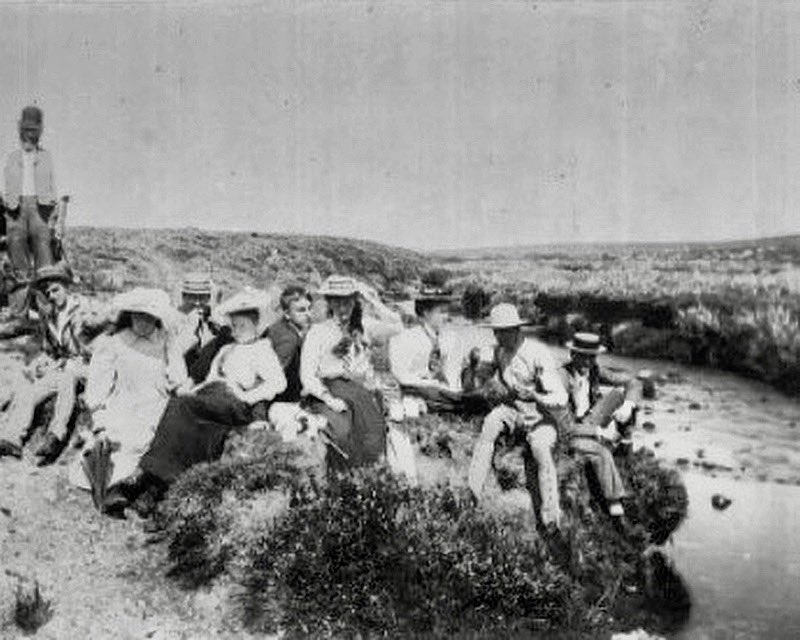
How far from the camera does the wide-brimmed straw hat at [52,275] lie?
9258mm

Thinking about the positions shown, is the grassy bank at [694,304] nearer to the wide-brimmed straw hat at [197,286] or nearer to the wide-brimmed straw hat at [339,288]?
the wide-brimmed straw hat at [339,288]

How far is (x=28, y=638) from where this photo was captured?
5.70 metres

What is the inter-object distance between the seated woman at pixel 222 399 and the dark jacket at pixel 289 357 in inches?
6.8

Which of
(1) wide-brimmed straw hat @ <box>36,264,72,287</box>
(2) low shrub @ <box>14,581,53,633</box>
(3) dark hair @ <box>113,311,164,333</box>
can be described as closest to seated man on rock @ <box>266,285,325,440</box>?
(3) dark hair @ <box>113,311,164,333</box>

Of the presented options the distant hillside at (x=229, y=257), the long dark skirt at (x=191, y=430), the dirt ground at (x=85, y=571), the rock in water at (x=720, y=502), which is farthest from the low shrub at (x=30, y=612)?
the distant hillside at (x=229, y=257)

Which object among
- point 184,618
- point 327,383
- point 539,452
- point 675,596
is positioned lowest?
point 675,596

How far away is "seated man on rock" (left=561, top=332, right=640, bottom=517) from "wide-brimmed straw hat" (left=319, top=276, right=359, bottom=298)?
1.87 metres

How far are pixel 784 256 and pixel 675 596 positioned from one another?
11605 mm

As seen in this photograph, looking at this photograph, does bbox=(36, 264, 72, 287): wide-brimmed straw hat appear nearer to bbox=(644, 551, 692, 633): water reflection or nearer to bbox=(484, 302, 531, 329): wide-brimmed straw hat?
bbox=(484, 302, 531, 329): wide-brimmed straw hat

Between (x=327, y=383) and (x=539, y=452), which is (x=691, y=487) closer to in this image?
(x=539, y=452)

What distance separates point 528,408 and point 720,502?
388 cm

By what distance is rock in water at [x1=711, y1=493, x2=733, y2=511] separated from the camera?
32.6 feet

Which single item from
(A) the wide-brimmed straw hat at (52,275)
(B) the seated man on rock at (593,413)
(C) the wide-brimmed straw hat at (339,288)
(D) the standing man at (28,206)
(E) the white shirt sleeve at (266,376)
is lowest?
(B) the seated man on rock at (593,413)

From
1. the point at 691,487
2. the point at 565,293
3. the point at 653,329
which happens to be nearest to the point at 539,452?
the point at 691,487
